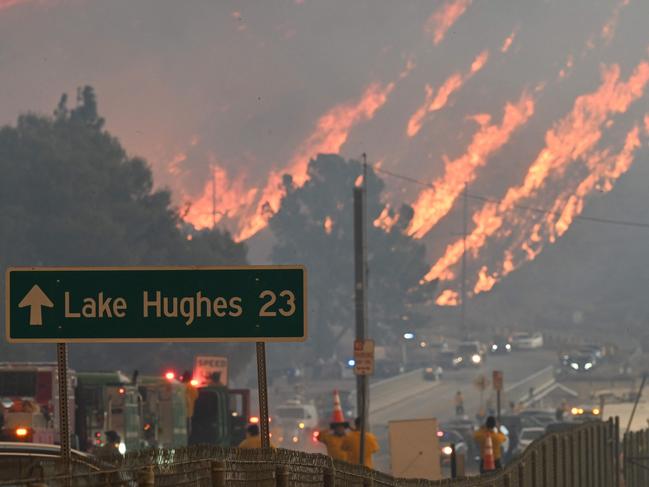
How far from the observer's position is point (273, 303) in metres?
9.90

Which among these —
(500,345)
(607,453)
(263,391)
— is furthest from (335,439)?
(500,345)

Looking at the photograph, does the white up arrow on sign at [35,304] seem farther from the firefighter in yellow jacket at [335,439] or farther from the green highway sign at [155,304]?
the firefighter in yellow jacket at [335,439]

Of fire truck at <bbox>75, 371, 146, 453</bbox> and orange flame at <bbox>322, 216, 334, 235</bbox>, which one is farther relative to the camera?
orange flame at <bbox>322, 216, 334, 235</bbox>

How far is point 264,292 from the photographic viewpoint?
991cm

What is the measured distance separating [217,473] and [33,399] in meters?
19.3

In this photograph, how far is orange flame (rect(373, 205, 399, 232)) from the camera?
152 meters

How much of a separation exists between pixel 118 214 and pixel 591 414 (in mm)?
35233

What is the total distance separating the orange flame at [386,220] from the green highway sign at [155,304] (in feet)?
468

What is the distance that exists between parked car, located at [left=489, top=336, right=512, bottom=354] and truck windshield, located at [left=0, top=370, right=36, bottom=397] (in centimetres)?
11254

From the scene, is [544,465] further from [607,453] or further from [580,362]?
[580,362]

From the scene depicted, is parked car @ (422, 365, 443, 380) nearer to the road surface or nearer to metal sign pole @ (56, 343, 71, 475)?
the road surface

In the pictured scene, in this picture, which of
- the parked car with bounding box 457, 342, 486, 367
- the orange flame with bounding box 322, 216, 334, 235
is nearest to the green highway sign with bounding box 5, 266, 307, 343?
the parked car with bounding box 457, 342, 486, 367

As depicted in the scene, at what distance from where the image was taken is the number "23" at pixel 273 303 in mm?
9898

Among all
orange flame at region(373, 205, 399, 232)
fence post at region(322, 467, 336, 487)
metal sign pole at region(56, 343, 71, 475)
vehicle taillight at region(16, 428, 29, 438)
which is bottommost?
fence post at region(322, 467, 336, 487)
